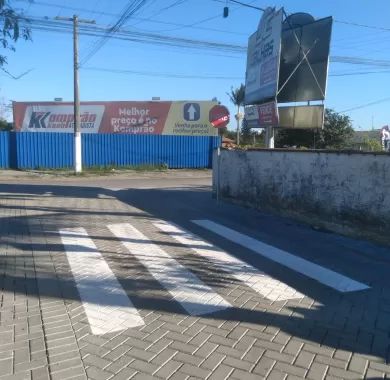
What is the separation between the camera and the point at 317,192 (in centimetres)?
1028

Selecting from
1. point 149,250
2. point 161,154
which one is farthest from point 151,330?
point 161,154

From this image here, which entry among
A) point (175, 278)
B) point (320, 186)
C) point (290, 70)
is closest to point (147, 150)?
point (290, 70)

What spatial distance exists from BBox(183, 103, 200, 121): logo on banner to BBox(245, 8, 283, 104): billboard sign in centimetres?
2083

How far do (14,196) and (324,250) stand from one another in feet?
37.4

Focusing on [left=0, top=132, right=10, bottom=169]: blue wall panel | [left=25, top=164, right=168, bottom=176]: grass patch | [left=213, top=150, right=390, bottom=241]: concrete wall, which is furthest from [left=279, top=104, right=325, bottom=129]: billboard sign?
[left=0, top=132, right=10, bottom=169]: blue wall panel

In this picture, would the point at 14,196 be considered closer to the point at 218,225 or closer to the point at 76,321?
the point at 218,225

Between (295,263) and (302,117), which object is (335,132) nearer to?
(302,117)

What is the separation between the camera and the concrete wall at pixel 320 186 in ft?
28.4

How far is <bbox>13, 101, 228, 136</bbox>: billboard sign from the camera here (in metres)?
38.7

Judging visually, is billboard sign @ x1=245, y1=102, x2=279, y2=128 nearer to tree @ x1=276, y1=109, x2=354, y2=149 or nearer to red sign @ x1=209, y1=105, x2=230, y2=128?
red sign @ x1=209, y1=105, x2=230, y2=128

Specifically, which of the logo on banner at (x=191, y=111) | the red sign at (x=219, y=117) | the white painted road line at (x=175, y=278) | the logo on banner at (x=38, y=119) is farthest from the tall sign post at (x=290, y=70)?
the logo on banner at (x=38, y=119)

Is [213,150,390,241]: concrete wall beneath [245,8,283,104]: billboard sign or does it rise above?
beneath

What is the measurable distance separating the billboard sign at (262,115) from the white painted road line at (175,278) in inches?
300

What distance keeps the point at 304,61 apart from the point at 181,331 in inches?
489
